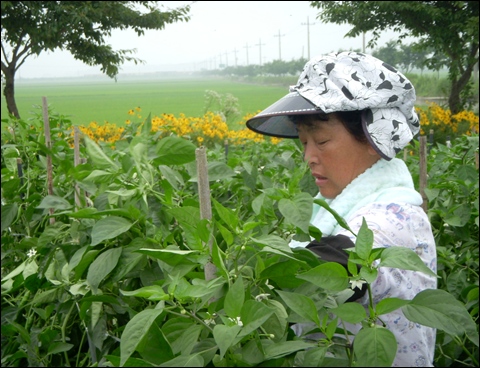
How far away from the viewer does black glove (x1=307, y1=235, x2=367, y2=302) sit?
0.82 metres

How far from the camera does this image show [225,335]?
62 cm

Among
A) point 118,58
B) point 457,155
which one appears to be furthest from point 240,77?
point 457,155

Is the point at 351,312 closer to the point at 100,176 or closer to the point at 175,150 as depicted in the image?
the point at 175,150

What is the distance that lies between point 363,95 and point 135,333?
650 mm

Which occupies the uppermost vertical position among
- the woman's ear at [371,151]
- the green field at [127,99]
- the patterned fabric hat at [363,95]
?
the patterned fabric hat at [363,95]

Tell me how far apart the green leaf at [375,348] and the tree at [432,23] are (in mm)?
11541

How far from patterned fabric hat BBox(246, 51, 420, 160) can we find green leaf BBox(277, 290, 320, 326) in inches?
19.7

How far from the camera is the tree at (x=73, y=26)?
35.8 ft

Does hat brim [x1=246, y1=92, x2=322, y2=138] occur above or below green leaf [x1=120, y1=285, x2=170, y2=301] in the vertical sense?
above

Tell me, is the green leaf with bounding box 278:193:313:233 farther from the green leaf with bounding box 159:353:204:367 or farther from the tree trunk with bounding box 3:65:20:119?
the tree trunk with bounding box 3:65:20:119

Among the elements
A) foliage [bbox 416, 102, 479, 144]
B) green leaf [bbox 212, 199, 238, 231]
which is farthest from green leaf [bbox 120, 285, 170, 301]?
foliage [bbox 416, 102, 479, 144]

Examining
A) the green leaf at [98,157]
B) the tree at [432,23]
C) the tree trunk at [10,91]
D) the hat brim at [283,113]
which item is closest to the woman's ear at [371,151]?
the hat brim at [283,113]

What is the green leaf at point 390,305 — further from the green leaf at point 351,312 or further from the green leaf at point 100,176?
the green leaf at point 100,176

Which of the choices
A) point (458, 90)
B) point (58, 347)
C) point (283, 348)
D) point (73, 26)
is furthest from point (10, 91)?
point (283, 348)
